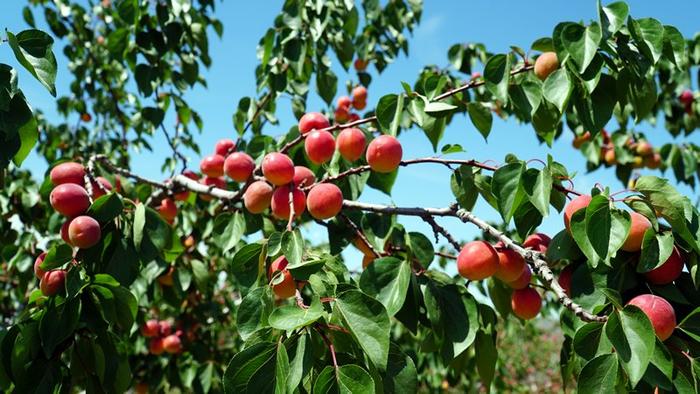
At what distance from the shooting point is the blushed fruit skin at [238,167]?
1.14m

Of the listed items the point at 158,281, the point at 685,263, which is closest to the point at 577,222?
the point at 685,263

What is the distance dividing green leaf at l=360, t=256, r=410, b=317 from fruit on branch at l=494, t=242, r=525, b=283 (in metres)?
0.16

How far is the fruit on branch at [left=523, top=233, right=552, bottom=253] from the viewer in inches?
37.7

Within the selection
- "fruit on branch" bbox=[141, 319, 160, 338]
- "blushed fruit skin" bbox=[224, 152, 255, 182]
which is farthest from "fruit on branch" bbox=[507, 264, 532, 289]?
"fruit on branch" bbox=[141, 319, 160, 338]

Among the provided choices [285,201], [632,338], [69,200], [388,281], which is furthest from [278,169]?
[632,338]

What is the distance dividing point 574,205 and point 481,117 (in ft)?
0.93

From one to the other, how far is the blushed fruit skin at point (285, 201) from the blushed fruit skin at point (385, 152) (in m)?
0.15

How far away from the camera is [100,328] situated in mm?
942

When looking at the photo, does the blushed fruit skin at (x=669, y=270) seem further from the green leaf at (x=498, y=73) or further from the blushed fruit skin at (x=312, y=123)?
the blushed fruit skin at (x=312, y=123)

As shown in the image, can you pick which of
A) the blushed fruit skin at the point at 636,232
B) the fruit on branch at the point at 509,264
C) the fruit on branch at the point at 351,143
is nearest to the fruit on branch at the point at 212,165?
the fruit on branch at the point at 351,143

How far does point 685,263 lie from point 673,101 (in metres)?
2.35

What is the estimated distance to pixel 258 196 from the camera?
41.9 inches

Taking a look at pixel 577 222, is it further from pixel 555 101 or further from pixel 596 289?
pixel 555 101

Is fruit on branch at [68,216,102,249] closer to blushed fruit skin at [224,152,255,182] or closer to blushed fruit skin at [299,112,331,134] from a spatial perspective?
blushed fruit skin at [224,152,255,182]
